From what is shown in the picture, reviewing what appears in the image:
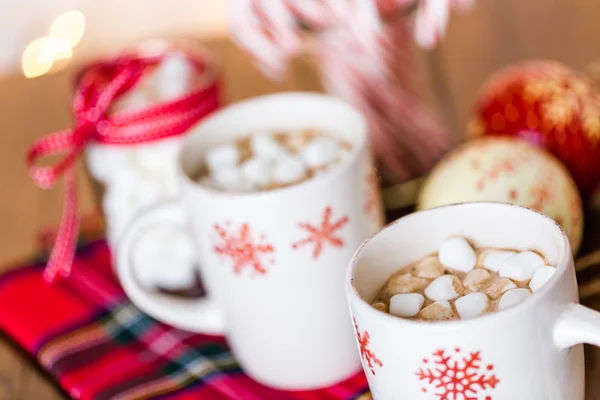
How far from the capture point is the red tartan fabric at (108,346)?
23.0 inches

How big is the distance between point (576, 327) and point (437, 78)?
0.51 m

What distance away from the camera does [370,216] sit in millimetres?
556

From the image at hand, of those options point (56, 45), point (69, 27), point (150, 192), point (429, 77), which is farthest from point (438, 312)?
point (69, 27)

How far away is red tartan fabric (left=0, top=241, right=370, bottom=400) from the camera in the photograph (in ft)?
1.92

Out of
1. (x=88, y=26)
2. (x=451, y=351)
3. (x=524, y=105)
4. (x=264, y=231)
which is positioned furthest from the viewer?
(x=88, y=26)

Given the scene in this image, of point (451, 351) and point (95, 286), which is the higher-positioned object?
point (451, 351)

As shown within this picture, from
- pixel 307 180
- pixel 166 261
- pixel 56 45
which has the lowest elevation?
pixel 56 45

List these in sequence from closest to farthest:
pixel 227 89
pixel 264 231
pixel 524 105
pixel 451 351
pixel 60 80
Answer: pixel 451 351
pixel 264 231
pixel 524 105
pixel 227 89
pixel 60 80

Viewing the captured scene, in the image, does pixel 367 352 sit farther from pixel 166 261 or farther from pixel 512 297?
pixel 166 261

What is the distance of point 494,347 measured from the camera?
0.39 metres

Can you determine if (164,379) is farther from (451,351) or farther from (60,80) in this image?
(60,80)

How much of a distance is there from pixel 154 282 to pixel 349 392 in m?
0.21

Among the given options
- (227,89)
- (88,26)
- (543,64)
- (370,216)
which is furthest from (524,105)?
(88,26)

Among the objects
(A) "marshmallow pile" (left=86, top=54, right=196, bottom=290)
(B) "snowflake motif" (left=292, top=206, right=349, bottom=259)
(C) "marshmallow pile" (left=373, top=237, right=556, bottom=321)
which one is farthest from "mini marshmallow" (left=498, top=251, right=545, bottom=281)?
(A) "marshmallow pile" (left=86, top=54, right=196, bottom=290)
